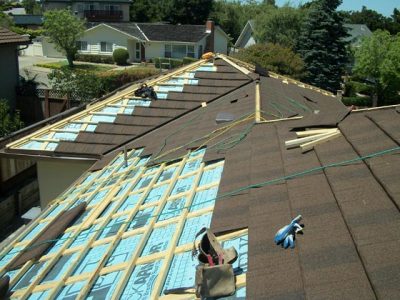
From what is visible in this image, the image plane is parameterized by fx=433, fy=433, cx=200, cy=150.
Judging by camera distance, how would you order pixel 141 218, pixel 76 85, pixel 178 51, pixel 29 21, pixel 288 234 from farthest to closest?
pixel 29 21, pixel 178 51, pixel 76 85, pixel 141 218, pixel 288 234

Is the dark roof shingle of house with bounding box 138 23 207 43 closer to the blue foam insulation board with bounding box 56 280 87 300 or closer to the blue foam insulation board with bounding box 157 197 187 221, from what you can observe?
the blue foam insulation board with bounding box 157 197 187 221

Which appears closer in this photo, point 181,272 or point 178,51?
point 181,272

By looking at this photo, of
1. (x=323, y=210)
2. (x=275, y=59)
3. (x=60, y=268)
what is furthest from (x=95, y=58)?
(x=323, y=210)

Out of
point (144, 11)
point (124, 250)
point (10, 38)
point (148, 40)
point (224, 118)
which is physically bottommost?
point (124, 250)

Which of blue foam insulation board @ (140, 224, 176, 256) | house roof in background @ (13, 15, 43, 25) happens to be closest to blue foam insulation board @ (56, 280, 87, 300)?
blue foam insulation board @ (140, 224, 176, 256)

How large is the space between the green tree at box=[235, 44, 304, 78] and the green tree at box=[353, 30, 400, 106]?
7977 mm

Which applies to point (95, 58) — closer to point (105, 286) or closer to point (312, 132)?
point (312, 132)

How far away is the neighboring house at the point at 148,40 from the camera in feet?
166

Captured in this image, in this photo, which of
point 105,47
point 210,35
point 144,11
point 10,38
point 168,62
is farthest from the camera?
point 144,11

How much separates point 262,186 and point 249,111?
434cm

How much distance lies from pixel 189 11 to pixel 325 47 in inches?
1346

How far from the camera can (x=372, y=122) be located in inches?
263

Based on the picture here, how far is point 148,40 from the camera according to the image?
50.6 m

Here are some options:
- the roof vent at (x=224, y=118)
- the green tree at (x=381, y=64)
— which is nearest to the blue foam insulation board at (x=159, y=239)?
the roof vent at (x=224, y=118)
